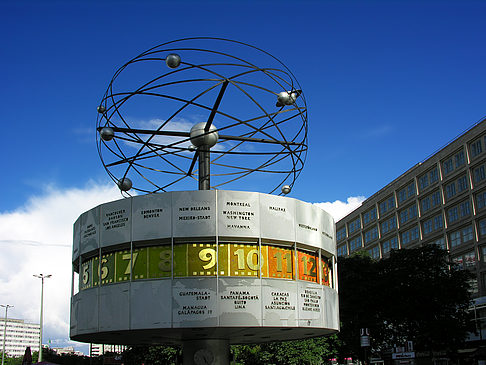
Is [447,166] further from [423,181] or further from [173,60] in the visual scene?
[173,60]

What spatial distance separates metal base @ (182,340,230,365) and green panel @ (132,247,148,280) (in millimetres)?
4923

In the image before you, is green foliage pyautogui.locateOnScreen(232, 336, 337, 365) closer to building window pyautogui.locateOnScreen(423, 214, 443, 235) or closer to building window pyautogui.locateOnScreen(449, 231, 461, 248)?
building window pyautogui.locateOnScreen(449, 231, 461, 248)

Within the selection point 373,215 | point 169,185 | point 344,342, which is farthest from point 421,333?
point 373,215

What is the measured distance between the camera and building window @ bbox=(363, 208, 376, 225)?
120 metres

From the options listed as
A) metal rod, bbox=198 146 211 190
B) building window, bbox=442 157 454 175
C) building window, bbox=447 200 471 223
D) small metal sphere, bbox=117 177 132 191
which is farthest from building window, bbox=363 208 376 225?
metal rod, bbox=198 146 211 190

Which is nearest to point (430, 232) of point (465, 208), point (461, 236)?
point (461, 236)

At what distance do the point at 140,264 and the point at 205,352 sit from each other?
546cm

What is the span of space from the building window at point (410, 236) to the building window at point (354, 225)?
20.0m

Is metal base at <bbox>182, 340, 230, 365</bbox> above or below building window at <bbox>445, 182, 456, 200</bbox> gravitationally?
below

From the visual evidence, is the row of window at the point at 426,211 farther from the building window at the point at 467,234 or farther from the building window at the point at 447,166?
the building window at the point at 447,166

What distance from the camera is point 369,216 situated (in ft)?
402

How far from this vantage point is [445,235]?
92.8m

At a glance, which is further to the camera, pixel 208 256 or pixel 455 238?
pixel 455 238

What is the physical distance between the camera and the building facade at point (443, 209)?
3302 inches
